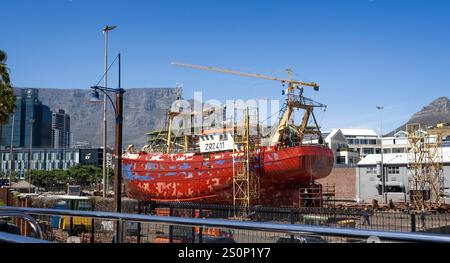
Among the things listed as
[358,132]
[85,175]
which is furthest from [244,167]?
[358,132]

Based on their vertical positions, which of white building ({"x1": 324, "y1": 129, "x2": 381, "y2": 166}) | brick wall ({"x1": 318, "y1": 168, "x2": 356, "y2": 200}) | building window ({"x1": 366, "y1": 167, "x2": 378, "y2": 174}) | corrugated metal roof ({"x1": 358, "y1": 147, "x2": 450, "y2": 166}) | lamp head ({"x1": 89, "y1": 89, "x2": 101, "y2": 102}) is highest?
white building ({"x1": 324, "y1": 129, "x2": 381, "y2": 166})

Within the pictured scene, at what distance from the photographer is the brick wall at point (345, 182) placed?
65.8 m

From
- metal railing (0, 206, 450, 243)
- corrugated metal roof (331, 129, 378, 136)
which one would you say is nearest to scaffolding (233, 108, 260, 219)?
metal railing (0, 206, 450, 243)

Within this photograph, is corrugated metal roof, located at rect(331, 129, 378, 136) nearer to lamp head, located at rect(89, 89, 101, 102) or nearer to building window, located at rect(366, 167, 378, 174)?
building window, located at rect(366, 167, 378, 174)

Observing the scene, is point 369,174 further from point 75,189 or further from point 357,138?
point 357,138

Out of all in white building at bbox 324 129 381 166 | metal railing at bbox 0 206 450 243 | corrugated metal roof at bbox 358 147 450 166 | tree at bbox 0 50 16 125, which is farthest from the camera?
white building at bbox 324 129 381 166

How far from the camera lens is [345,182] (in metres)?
66.6

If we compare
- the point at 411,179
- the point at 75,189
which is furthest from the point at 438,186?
the point at 75,189

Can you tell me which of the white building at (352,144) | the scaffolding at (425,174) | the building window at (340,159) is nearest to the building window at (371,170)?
the scaffolding at (425,174)

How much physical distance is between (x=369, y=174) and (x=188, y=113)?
24.9 meters

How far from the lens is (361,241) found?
13.7 feet

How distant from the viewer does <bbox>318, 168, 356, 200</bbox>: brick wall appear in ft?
216

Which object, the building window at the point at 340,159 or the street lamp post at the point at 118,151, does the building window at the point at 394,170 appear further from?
the street lamp post at the point at 118,151

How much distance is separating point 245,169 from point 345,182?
28428mm
